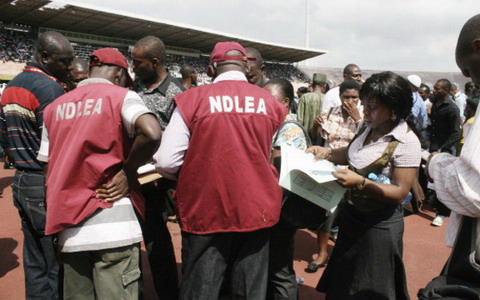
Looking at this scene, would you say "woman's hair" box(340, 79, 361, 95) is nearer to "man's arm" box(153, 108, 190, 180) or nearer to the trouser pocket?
"man's arm" box(153, 108, 190, 180)

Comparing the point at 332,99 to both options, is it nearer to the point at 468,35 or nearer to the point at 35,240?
the point at 468,35

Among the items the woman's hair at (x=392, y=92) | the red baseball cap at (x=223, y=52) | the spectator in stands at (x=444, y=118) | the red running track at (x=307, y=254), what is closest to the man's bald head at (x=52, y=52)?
the red baseball cap at (x=223, y=52)

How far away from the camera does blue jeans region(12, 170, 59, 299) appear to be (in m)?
2.48

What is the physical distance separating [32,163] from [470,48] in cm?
264

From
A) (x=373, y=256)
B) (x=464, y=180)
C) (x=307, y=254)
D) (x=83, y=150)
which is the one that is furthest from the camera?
(x=307, y=254)

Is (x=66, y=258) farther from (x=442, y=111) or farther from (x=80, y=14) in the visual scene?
(x=80, y=14)

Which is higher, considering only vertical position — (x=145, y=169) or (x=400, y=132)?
(x=400, y=132)

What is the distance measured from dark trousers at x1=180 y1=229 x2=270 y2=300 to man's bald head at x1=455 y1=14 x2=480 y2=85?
127 cm

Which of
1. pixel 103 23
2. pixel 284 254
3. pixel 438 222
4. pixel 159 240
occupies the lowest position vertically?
pixel 438 222

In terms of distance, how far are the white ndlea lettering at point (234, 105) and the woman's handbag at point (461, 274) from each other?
42.4 inches

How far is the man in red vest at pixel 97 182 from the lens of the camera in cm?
177

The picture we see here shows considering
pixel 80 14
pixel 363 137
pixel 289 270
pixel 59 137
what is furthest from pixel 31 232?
pixel 80 14

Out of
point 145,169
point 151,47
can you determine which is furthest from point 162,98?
point 145,169

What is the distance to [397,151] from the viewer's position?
2043 millimetres
